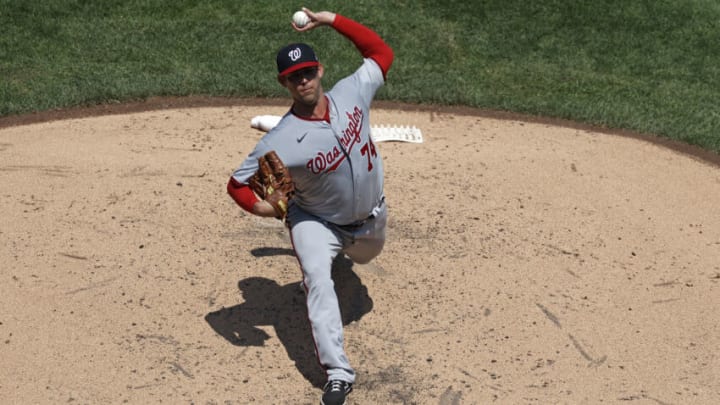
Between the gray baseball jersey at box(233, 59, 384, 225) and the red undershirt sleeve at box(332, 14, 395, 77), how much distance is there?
0.18 m

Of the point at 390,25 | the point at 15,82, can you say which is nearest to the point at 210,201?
the point at 15,82

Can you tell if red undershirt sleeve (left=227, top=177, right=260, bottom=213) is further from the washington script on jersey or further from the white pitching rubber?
the white pitching rubber

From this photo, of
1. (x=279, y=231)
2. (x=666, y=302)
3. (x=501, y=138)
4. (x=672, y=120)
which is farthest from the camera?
(x=672, y=120)

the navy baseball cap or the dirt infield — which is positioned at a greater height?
the navy baseball cap

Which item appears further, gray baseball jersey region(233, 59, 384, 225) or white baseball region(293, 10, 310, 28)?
white baseball region(293, 10, 310, 28)

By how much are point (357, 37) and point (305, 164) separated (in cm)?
105

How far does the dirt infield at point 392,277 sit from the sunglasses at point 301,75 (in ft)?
5.75

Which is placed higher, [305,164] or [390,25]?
[305,164]

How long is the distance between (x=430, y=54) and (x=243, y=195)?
6854mm

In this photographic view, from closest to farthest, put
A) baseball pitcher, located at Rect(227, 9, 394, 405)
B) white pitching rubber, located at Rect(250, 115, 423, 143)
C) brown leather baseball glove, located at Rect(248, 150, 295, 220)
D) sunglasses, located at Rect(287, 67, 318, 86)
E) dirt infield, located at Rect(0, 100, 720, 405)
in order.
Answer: brown leather baseball glove, located at Rect(248, 150, 295, 220)
baseball pitcher, located at Rect(227, 9, 394, 405)
sunglasses, located at Rect(287, 67, 318, 86)
dirt infield, located at Rect(0, 100, 720, 405)
white pitching rubber, located at Rect(250, 115, 423, 143)

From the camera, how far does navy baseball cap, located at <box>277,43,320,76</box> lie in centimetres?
588

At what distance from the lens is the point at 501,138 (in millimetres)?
9945

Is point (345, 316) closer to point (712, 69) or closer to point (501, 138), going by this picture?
point (501, 138)

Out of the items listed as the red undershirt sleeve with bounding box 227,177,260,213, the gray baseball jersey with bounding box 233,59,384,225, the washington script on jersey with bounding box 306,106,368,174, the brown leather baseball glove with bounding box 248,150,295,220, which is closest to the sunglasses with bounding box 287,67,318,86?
the gray baseball jersey with bounding box 233,59,384,225
